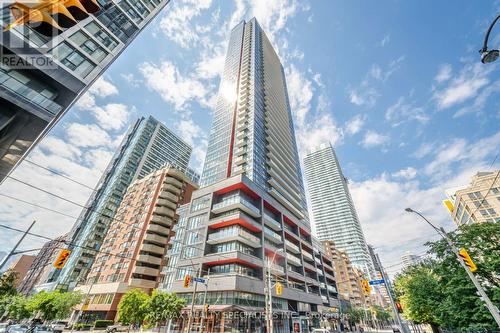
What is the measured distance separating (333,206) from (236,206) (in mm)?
121954

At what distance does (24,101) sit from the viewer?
16.8 meters

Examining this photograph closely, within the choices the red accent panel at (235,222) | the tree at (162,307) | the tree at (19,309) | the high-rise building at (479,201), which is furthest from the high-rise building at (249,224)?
the high-rise building at (479,201)

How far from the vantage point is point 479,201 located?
52.3 metres

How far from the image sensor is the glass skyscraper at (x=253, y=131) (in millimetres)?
51094

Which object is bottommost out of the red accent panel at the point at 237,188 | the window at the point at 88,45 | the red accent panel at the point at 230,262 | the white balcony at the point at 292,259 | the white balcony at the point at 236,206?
the red accent panel at the point at 230,262

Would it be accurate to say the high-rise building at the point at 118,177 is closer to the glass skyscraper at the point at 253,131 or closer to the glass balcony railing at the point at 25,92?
the glass skyscraper at the point at 253,131

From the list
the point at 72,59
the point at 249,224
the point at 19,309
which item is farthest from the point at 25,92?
the point at 19,309

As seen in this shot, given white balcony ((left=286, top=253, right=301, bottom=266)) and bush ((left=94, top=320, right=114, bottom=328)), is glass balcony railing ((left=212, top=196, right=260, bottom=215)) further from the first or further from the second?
bush ((left=94, top=320, right=114, bottom=328))

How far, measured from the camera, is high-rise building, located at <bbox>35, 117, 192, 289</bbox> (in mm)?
68938

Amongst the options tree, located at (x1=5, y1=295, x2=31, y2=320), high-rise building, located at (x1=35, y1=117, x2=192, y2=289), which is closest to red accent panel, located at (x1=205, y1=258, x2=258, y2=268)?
tree, located at (x1=5, y1=295, x2=31, y2=320)

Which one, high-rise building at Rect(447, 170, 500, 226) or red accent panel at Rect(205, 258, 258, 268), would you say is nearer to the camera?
red accent panel at Rect(205, 258, 258, 268)

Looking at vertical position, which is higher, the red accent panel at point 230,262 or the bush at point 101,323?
the red accent panel at point 230,262

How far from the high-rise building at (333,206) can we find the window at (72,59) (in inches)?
5062

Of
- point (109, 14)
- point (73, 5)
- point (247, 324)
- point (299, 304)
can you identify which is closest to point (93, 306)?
point (247, 324)
